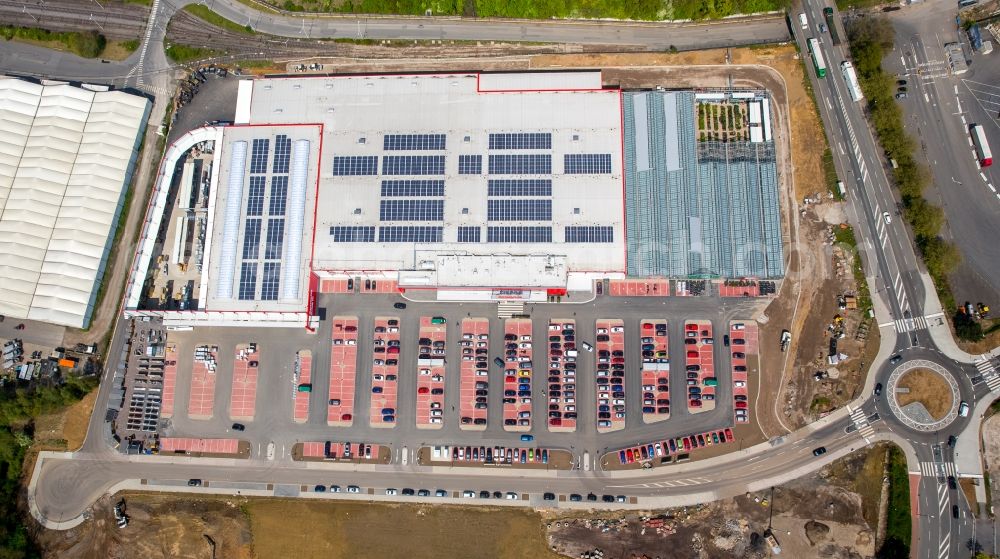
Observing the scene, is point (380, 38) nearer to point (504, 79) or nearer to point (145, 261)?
point (504, 79)

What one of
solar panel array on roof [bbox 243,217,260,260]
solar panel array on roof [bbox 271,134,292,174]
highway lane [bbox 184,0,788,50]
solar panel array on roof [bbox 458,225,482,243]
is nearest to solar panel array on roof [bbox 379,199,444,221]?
solar panel array on roof [bbox 458,225,482,243]

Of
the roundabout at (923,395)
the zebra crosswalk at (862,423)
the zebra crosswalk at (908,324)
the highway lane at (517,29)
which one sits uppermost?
the highway lane at (517,29)

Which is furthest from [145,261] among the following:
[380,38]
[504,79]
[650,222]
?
[650,222]

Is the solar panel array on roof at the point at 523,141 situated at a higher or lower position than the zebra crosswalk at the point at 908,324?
higher

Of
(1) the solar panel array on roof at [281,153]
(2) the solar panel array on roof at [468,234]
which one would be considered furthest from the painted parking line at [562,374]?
(1) the solar panel array on roof at [281,153]

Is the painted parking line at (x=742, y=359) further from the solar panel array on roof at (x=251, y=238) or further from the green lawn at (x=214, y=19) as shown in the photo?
the green lawn at (x=214, y=19)

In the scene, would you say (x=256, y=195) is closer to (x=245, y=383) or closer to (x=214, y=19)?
(x=245, y=383)
